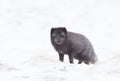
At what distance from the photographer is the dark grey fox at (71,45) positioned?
11562mm

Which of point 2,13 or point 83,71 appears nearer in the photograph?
point 83,71

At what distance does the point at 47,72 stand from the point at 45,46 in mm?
12233

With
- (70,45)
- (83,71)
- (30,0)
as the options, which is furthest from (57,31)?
(30,0)

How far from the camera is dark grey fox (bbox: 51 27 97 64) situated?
1156 centimetres

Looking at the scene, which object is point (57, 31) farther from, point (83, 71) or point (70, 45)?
point (83, 71)

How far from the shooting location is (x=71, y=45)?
1195 cm

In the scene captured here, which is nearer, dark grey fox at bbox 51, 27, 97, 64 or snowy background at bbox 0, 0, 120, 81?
dark grey fox at bbox 51, 27, 97, 64

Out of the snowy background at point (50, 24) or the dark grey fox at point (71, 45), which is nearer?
the dark grey fox at point (71, 45)

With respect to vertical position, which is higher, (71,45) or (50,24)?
(71,45)

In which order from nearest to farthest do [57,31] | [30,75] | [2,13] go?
[30,75] < [57,31] < [2,13]

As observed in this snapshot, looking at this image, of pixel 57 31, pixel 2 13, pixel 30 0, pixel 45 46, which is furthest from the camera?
pixel 30 0

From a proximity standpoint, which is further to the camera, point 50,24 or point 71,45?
point 50,24

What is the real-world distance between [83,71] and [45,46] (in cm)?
1203

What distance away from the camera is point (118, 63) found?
9.86m
